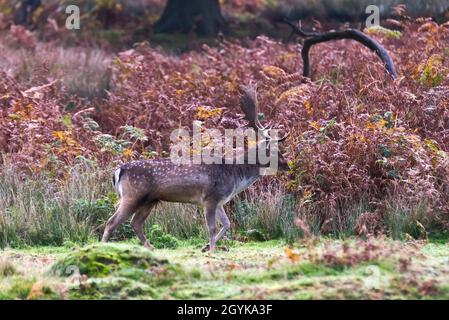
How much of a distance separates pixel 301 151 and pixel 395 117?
1.76 meters

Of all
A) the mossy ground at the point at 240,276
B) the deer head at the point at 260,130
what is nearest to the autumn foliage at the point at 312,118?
the deer head at the point at 260,130

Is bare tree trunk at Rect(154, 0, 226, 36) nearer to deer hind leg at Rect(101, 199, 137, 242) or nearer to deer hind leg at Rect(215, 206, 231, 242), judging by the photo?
deer hind leg at Rect(215, 206, 231, 242)

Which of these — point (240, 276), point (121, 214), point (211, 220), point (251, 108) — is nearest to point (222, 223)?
point (211, 220)

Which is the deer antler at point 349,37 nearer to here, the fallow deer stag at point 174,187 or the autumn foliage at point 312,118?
the autumn foliage at point 312,118

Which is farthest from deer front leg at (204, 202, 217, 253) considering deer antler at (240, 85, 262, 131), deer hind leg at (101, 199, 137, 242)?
deer antler at (240, 85, 262, 131)

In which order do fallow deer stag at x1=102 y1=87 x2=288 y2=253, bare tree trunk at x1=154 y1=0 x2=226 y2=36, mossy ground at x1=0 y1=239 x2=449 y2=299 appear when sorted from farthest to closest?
bare tree trunk at x1=154 y1=0 x2=226 y2=36 < fallow deer stag at x1=102 y1=87 x2=288 y2=253 < mossy ground at x1=0 y1=239 x2=449 y2=299

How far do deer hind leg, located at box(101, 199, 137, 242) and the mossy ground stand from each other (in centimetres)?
169

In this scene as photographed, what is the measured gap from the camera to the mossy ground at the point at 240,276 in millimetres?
9672

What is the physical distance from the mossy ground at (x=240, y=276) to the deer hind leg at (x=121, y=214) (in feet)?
5.53

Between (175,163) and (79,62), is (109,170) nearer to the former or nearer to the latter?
(175,163)

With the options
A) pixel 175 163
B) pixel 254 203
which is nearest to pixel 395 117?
pixel 254 203

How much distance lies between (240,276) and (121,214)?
110 inches

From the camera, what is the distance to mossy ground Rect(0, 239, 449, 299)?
31.7ft

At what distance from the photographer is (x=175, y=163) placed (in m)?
12.8
